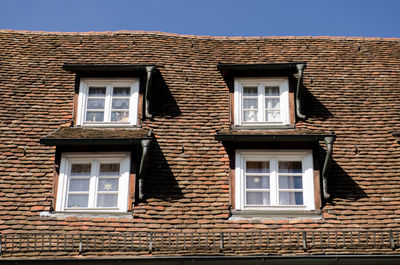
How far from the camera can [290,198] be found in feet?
38.6

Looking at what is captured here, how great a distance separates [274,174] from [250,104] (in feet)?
6.58

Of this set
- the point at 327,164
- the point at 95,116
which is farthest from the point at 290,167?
the point at 95,116

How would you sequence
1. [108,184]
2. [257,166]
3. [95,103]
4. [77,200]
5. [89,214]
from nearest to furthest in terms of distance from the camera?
[89,214] < [77,200] < [108,184] < [257,166] < [95,103]

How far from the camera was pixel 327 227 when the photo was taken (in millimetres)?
11195

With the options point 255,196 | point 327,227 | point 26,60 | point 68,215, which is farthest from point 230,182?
point 26,60

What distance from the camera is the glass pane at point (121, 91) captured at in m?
13.5

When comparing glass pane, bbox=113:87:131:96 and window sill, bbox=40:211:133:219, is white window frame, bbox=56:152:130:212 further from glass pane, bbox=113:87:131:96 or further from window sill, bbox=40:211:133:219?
glass pane, bbox=113:87:131:96

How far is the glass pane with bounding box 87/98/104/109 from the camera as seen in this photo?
13.3 metres

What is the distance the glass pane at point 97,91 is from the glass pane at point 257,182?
12.4 feet

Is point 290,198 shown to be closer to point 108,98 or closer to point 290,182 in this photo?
point 290,182

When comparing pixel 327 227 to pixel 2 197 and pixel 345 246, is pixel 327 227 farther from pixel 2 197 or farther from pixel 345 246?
pixel 2 197

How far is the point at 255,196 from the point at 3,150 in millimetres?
5031

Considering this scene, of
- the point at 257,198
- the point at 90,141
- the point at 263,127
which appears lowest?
the point at 257,198

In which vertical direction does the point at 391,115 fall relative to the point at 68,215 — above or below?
above
